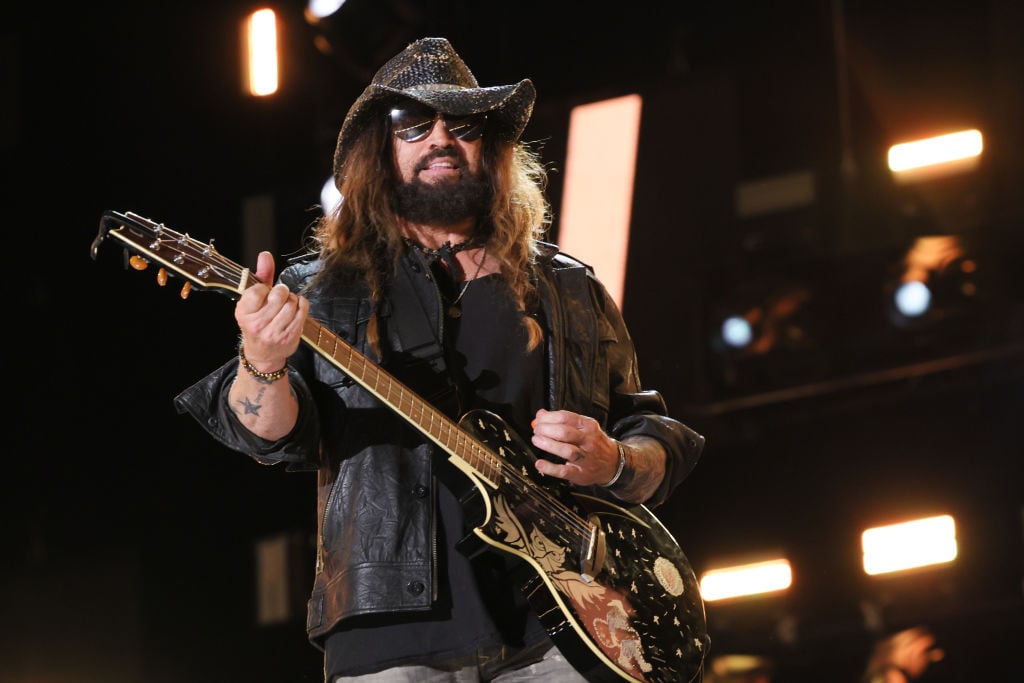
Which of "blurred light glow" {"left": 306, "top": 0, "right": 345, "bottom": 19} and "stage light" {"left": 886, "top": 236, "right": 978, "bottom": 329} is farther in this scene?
"blurred light glow" {"left": 306, "top": 0, "right": 345, "bottom": 19}

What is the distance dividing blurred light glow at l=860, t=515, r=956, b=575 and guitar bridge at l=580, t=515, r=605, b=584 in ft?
10.1

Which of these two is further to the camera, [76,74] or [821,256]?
[76,74]

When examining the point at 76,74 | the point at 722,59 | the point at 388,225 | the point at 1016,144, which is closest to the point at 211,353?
the point at 76,74

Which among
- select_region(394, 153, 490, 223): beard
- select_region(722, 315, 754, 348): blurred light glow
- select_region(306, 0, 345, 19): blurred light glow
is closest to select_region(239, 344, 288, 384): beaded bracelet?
select_region(394, 153, 490, 223): beard

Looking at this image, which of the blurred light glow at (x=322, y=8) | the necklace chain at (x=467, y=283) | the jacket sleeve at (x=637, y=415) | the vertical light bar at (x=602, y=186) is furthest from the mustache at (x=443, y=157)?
the blurred light glow at (x=322, y=8)

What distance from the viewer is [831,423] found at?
18.3 ft

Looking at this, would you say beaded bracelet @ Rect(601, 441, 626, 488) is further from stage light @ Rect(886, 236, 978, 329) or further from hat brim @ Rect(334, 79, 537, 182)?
stage light @ Rect(886, 236, 978, 329)

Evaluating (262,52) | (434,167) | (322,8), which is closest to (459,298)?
(434,167)

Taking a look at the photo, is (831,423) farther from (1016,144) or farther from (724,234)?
(1016,144)

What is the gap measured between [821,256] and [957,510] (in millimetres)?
1219

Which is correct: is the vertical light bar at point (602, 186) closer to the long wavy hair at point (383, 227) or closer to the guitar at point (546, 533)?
the long wavy hair at point (383, 227)

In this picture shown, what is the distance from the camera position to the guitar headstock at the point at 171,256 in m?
2.34

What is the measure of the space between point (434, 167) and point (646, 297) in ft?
8.78

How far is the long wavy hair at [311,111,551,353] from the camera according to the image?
273cm
